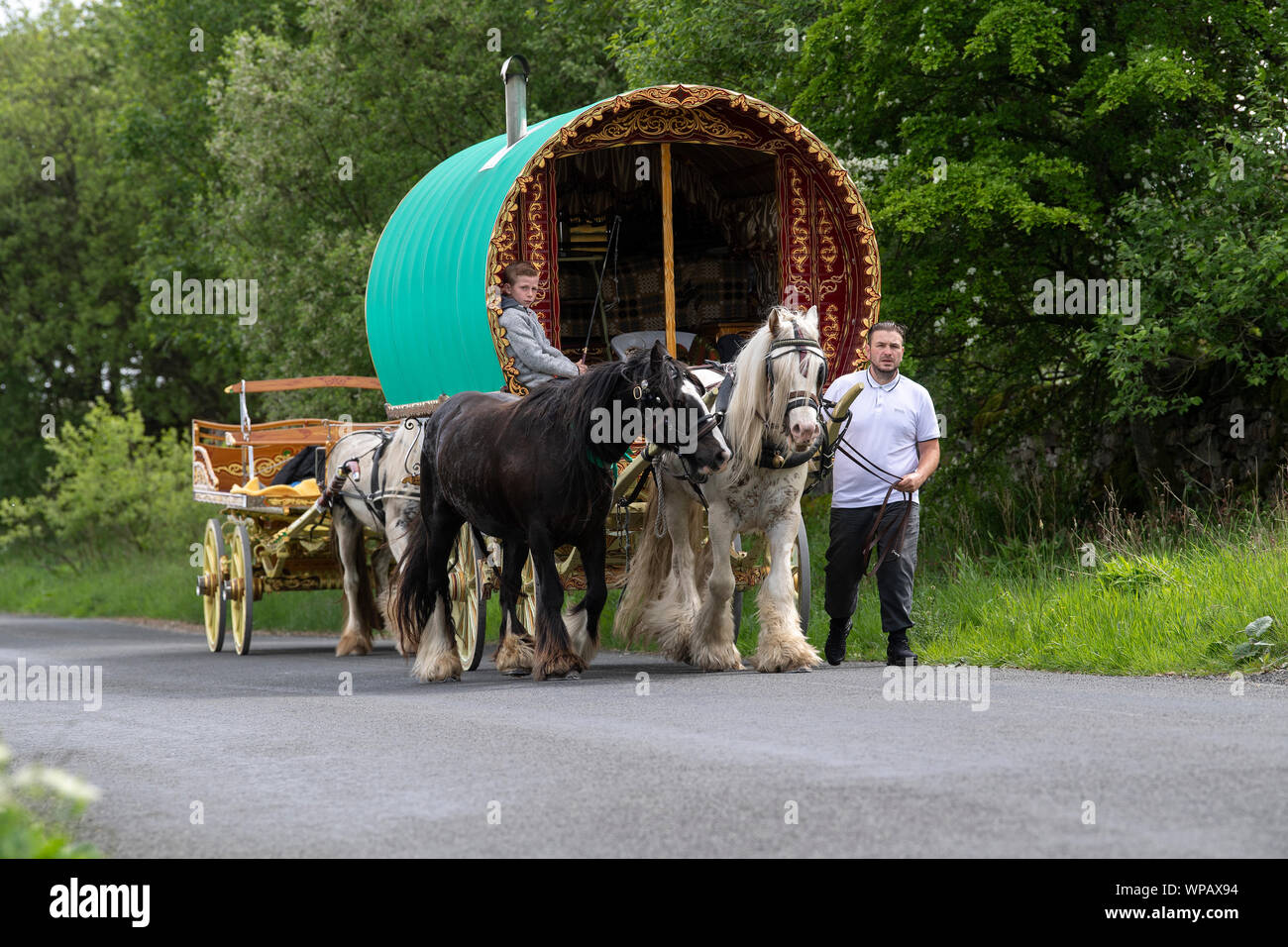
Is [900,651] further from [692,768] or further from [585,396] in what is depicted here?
[692,768]

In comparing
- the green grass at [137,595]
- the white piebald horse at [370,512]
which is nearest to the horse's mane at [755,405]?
the white piebald horse at [370,512]

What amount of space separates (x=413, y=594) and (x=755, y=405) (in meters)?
2.71

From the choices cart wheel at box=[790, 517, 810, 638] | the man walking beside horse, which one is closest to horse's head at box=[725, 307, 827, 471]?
the man walking beside horse

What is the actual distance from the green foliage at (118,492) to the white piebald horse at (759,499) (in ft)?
69.1

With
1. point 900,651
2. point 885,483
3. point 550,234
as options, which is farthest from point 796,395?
point 550,234

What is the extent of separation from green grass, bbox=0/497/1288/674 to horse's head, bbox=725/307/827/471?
2.00m

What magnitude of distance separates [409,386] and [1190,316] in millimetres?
6238

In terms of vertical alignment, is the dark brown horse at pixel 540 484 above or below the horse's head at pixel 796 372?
below

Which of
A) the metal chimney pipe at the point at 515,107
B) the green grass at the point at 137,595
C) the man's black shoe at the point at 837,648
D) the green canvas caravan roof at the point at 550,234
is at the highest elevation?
the metal chimney pipe at the point at 515,107

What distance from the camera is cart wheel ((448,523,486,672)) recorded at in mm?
12336

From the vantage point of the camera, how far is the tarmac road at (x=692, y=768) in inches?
201

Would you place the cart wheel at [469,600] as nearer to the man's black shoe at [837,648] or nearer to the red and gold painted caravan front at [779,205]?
the red and gold painted caravan front at [779,205]
